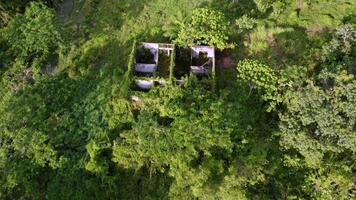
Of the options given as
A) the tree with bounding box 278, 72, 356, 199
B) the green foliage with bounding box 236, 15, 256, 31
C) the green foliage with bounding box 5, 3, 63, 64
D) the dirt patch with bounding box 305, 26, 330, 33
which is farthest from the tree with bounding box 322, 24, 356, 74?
the green foliage with bounding box 5, 3, 63, 64

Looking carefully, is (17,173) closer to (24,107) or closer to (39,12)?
(24,107)

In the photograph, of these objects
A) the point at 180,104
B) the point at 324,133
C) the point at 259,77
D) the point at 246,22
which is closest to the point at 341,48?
the point at 259,77

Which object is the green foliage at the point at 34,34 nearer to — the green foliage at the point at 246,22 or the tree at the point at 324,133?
the green foliage at the point at 246,22

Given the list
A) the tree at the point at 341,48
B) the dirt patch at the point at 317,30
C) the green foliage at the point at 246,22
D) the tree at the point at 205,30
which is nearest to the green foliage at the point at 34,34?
the tree at the point at 205,30

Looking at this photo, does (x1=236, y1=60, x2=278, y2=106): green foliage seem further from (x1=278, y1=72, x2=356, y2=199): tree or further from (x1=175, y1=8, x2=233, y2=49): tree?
(x1=175, y1=8, x2=233, y2=49): tree

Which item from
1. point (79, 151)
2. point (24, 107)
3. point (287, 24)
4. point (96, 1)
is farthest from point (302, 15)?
point (24, 107)

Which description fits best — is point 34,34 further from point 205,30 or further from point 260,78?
point 260,78
